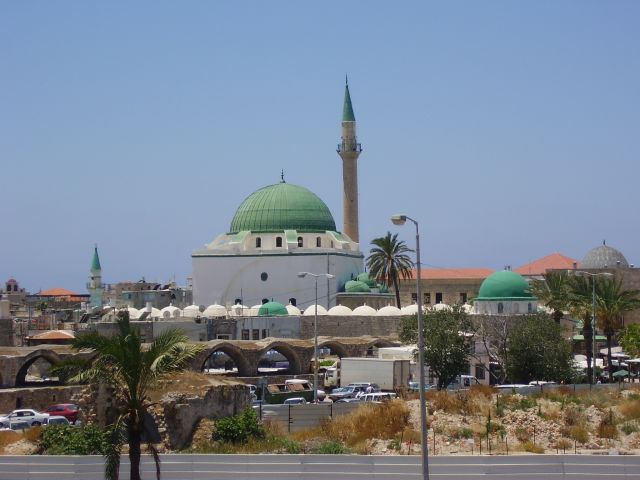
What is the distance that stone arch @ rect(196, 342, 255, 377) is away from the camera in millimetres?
50688

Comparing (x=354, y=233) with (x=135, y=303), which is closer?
(x=354, y=233)

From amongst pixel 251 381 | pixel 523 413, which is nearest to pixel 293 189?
pixel 251 381

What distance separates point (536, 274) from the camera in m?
83.2

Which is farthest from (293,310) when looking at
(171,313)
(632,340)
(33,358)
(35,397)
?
(35,397)

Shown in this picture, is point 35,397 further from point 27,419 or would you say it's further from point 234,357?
point 234,357

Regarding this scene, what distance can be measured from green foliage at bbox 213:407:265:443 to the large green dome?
48171 mm

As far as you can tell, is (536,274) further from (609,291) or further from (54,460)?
(54,460)

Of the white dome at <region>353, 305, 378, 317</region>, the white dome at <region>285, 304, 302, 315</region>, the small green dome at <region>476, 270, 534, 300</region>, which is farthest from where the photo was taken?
the white dome at <region>285, 304, 302, 315</region>

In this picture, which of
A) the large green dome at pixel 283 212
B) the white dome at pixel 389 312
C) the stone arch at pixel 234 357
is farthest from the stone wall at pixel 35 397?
the large green dome at pixel 283 212

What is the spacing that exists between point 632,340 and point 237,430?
22.1 meters

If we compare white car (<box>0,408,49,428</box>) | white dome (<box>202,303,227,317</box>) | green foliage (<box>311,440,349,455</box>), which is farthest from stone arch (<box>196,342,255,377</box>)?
green foliage (<box>311,440,349,455</box>)

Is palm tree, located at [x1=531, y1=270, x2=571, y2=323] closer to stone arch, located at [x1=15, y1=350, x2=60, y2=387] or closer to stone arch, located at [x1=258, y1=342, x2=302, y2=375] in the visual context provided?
stone arch, located at [x1=258, y1=342, x2=302, y2=375]

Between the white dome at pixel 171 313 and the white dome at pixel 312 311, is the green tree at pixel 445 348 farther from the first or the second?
the white dome at pixel 171 313

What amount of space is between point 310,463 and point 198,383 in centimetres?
398
